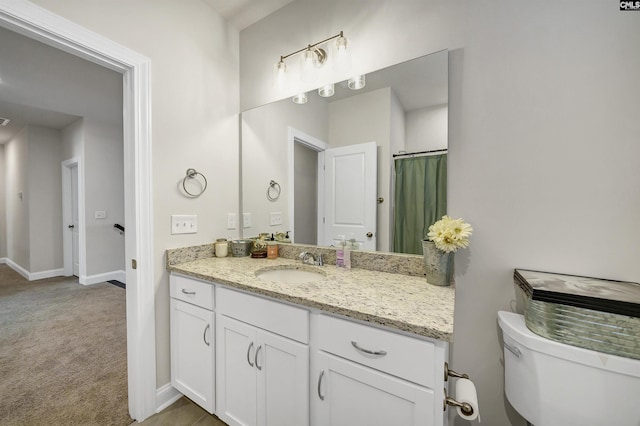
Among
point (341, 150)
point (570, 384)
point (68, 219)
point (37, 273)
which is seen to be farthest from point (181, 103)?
point (37, 273)

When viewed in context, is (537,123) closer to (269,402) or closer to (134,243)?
(269,402)

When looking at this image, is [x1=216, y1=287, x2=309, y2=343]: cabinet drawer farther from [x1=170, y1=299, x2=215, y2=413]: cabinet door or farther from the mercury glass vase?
the mercury glass vase

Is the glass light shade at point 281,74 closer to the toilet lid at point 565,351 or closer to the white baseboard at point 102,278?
the toilet lid at point 565,351

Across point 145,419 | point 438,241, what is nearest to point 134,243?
point 145,419

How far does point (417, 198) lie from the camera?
1341mm

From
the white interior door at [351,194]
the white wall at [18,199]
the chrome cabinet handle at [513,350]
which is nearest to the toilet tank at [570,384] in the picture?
the chrome cabinet handle at [513,350]

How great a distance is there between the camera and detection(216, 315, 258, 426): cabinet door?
117cm

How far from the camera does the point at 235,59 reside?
1.97m

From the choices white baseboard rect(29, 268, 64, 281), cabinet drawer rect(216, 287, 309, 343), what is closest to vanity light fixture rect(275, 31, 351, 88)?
cabinet drawer rect(216, 287, 309, 343)

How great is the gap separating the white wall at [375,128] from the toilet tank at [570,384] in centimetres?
72

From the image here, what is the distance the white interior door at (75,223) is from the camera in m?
4.32

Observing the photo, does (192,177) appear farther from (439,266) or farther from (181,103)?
(439,266)

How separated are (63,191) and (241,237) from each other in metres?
4.67

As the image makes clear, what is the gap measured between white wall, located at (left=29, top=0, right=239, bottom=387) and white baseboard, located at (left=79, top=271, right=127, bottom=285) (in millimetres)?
3660
